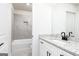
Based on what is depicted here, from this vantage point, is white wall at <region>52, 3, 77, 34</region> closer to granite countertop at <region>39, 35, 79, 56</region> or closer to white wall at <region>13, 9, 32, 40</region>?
granite countertop at <region>39, 35, 79, 56</region>

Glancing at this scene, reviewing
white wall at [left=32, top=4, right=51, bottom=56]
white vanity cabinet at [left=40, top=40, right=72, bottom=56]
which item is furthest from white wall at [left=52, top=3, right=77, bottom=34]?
white vanity cabinet at [left=40, top=40, right=72, bottom=56]

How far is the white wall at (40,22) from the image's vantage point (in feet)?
8.13

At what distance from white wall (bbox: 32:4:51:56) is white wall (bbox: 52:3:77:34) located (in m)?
0.15

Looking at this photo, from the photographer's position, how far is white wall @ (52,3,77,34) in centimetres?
237

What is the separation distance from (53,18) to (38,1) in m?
0.66

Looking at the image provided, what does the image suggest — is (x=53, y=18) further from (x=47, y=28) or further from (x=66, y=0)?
(x=66, y=0)

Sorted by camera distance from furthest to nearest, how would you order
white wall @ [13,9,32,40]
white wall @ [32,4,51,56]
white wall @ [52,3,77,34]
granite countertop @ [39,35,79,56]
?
white wall @ [13,9,32,40] < white wall @ [32,4,51,56] < white wall @ [52,3,77,34] < granite countertop @ [39,35,79,56]

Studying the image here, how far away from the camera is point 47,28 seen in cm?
263

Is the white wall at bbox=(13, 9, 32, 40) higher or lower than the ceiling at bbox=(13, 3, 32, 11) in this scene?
lower

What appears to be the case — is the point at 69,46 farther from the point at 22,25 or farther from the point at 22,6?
the point at 22,25

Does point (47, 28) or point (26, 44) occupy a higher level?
point (47, 28)

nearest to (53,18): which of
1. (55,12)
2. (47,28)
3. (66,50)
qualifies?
(55,12)

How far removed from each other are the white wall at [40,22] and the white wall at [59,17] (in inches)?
6.0

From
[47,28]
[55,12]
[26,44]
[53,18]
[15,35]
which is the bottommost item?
[26,44]
